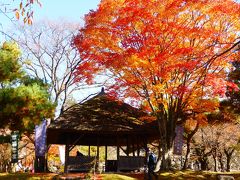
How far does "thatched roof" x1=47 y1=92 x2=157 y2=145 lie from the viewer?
1750cm

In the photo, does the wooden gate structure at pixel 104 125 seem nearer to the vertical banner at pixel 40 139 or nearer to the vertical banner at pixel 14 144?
the vertical banner at pixel 40 139

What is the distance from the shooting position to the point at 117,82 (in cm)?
1767

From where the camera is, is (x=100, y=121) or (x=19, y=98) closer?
(x=19, y=98)

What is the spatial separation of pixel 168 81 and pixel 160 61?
7.20 ft

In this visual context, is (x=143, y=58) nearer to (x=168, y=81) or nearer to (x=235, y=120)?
(x=168, y=81)

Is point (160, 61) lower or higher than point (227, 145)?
higher

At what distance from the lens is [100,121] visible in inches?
717

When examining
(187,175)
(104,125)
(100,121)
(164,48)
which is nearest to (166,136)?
(187,175)

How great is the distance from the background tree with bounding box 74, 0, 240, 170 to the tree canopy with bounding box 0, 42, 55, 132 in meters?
3.91

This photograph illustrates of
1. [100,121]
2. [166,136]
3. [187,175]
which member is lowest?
[187,175]

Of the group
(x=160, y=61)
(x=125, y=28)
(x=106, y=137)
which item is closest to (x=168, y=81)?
(x=160, y=61)

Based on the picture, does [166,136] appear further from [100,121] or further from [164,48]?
[164,48]

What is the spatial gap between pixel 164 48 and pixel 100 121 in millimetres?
5508

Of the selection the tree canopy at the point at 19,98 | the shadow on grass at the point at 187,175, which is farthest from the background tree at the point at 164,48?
the tree canopy at the point at 19,98
